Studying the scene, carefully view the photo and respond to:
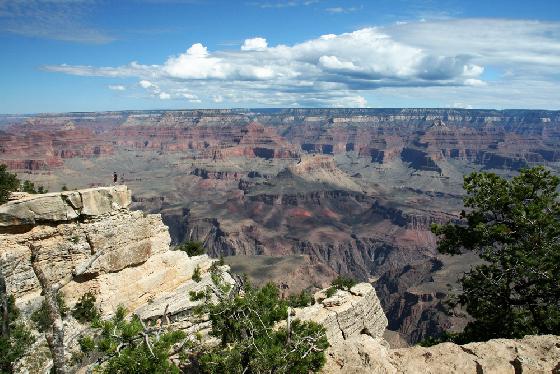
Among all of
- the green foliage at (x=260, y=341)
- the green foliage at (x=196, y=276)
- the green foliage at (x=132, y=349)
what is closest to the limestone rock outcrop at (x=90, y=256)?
the green foliage at (x=196, y=276)

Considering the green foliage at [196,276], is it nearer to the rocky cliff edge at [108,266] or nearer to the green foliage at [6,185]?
the rocky cliff edge at [108,266]

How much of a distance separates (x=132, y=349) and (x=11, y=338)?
1259 cm

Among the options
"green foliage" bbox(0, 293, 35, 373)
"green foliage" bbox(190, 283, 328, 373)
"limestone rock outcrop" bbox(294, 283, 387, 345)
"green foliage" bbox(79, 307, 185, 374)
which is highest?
"green foliage" bbox(79, 307, 185, 374)

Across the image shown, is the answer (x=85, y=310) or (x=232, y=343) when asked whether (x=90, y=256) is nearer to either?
(x=85, y=310)

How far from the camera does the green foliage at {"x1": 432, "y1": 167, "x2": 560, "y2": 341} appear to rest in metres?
20.5

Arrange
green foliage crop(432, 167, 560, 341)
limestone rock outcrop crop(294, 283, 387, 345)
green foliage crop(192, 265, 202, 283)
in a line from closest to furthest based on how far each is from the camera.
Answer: green foliage crop(432, 167, 560, 341) < limestone rock outcrop crop(294, 283, 387, 345) < green foliage crop(192, 265, 202, 283)

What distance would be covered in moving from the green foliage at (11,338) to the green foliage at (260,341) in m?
9.48

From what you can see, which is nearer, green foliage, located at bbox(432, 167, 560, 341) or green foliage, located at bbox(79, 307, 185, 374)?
green foliage, located at bbox(79, 307, 185, 374)

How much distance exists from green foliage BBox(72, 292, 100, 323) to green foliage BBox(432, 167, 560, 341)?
69.5ft

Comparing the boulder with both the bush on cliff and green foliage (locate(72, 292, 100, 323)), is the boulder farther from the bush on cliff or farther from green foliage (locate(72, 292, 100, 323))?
the bush on cliff

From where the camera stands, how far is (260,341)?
15547 millimetres

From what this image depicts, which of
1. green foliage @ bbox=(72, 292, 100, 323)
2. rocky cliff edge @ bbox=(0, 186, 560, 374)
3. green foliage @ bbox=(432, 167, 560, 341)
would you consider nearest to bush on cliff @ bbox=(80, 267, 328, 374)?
rocky cliff edge @ bbox=(0, 186, 560, 374)

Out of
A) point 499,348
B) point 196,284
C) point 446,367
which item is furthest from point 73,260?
point 499,348

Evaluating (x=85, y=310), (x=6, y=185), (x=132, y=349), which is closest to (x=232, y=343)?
(x=132, y=349)
